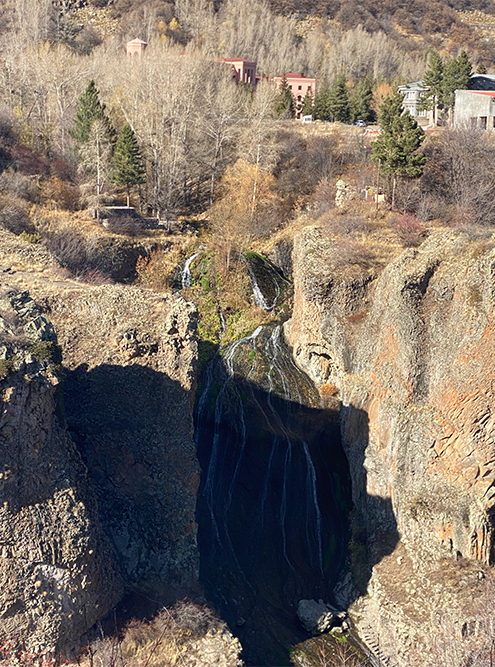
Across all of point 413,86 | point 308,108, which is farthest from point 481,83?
point 308,108

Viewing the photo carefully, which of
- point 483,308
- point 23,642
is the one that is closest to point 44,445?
point 23,642

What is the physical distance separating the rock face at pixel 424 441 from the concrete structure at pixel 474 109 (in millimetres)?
32483

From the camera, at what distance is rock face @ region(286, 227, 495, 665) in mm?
24953

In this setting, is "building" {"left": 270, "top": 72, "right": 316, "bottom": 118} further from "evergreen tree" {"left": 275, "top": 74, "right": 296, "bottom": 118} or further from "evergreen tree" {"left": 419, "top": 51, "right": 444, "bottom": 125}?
"evergreen tree" {"left": 419, "top": 51, "right": 444, "bottom": 125}

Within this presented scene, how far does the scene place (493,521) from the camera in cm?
2522

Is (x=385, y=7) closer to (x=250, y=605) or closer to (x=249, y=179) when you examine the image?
(x=249, y=179)

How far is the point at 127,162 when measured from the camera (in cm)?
4941

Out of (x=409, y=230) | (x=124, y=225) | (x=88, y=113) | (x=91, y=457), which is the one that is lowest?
(x=91, y=457)

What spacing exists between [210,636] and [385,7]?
136 metres

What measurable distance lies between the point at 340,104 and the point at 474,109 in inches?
535

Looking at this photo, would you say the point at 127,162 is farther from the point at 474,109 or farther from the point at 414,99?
the point at 414,99

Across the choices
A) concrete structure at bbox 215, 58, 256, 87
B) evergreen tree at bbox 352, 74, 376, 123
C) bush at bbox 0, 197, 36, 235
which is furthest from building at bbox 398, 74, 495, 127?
bush at bbox 0, 197, 36, 235

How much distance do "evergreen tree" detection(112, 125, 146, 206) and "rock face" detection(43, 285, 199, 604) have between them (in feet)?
77.1

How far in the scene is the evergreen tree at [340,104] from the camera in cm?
6981
